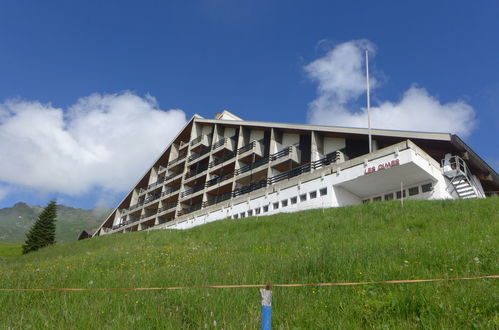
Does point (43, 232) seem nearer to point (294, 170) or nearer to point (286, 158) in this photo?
point (286, 158)

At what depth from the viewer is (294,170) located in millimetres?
35594

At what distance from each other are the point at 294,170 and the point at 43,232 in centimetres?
3324

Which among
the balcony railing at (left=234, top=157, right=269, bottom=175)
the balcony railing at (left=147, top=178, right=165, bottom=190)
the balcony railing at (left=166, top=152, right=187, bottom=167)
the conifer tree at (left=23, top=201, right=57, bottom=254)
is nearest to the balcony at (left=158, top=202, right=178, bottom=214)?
the balcony railing at (left=147, top=178, right=165, bottom=190)

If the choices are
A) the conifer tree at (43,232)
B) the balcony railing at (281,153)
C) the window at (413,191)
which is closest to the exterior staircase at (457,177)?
the window at (413,191)

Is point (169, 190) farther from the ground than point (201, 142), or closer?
closer

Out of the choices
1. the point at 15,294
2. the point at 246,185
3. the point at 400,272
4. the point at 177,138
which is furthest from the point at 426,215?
the point at 177,138

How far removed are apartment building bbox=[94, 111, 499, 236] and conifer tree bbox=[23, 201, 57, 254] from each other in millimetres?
15235

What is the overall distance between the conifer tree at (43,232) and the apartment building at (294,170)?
50.0 feet

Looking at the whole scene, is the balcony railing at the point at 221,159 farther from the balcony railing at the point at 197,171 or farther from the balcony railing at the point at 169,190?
the balcony railing at the point at 169,190

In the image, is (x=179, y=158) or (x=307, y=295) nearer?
(x=307, y=295)

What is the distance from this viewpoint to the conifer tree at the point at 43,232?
143 feet

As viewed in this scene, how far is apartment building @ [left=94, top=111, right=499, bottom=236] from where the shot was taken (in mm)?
25359

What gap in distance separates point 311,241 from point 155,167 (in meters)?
58.2

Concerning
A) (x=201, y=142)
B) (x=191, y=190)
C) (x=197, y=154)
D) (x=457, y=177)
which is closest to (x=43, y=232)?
(x=191, y=190)
